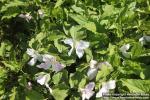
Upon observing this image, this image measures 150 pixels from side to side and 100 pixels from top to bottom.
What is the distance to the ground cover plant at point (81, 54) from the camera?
2549mm

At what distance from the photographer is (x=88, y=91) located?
2.54 metres

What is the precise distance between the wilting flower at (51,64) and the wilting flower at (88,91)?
0.24 metres

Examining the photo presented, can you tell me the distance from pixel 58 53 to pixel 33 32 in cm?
58

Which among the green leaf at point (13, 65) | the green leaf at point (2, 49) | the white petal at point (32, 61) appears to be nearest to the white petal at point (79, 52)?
the white petal at point (32, 61)

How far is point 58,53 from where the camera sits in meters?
2.78

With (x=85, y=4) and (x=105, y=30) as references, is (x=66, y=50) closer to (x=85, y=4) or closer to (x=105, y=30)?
(x=105, y=30)

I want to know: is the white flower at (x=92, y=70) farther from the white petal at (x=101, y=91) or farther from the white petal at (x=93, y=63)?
the white petal at (x=101, y=91)

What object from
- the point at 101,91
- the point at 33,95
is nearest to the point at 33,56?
the point at 33,95

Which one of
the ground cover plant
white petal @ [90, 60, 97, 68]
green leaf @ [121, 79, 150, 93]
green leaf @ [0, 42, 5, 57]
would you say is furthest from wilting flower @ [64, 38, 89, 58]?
green leaf @ [0, 42, 5, 57]

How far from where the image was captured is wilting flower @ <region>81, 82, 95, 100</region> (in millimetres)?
2529

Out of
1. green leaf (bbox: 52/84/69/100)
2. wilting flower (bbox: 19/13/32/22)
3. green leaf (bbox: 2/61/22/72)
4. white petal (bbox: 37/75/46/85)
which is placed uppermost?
wilting flower (bbox: 19/13/32/22)

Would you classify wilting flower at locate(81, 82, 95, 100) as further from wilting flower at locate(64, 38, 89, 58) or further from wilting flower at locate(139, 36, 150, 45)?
wilting flower at locate(139, 36, 150, 45)

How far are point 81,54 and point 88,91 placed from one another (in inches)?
10.8

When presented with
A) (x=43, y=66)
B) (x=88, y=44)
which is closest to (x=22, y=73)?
(x=43, y=66)
